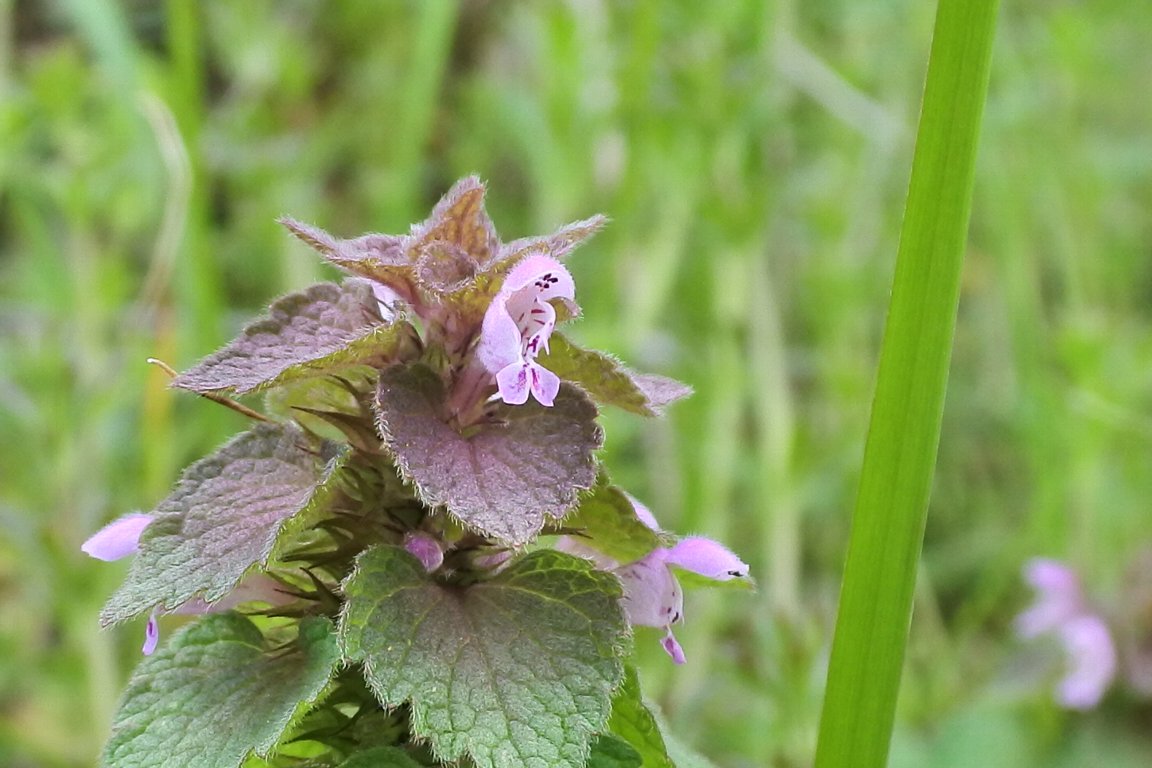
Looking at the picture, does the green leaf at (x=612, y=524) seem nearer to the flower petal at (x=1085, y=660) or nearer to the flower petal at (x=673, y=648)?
the flower petal at (x=673, y=648)

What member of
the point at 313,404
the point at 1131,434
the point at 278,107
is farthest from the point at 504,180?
the point at 313,404

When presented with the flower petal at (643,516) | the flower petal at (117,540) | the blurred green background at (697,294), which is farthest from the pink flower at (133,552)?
→ the blurred green background at (697,294)

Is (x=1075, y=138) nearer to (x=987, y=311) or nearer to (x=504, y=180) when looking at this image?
(x=987, y=311)

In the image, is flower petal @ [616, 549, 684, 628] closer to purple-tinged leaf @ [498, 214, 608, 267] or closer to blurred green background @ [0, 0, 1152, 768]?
purple-tinged leaf @ [498, 214, 608, 267]

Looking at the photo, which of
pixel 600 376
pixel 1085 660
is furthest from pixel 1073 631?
pixel 600 376

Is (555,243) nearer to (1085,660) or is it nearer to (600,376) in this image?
(600,376)

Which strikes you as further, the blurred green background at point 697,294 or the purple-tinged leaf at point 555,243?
the blurred green background at point 697,294
